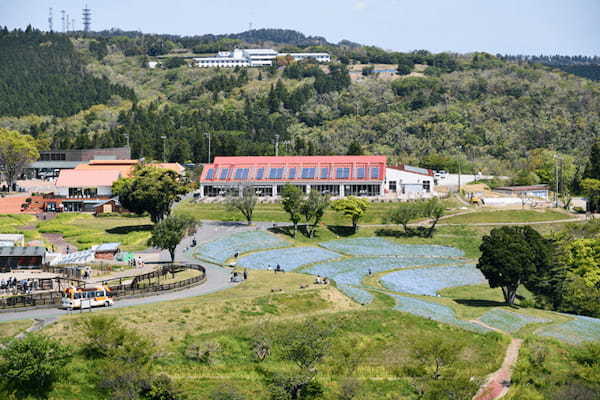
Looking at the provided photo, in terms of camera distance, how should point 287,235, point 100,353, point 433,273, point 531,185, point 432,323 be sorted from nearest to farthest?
point 100,353 → point 432,323 → point 433,273 → point 287,235 → point 531,185

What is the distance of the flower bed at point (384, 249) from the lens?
90125mm

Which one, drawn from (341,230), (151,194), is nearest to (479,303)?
(341,230)

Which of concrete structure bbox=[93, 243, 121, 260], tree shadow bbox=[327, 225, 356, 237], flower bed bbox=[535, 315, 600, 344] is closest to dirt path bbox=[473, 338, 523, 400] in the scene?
flower bed bbox=[535, 315, 600, 344]

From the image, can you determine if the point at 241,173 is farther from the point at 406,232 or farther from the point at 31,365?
the point at 31,365

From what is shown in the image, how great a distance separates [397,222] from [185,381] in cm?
5759

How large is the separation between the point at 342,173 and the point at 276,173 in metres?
10.6

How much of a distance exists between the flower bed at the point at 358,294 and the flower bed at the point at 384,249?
23467 millimetres

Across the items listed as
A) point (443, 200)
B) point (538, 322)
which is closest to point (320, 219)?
point (443, 200)

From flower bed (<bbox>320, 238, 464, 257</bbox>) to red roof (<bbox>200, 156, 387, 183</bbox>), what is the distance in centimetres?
2479

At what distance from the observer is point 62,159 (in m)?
148

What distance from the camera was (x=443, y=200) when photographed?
114875 millimetres

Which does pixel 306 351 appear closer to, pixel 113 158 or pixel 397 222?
pixel 397 222

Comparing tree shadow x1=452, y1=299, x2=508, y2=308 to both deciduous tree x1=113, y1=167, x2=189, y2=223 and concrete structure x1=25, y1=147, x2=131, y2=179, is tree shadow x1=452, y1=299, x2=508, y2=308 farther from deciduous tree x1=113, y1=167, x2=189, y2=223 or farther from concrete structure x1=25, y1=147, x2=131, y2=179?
concrete structure x1=25, y1=147, x2=131, y2=179

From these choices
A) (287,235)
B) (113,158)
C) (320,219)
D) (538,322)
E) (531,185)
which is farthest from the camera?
(113,158)
